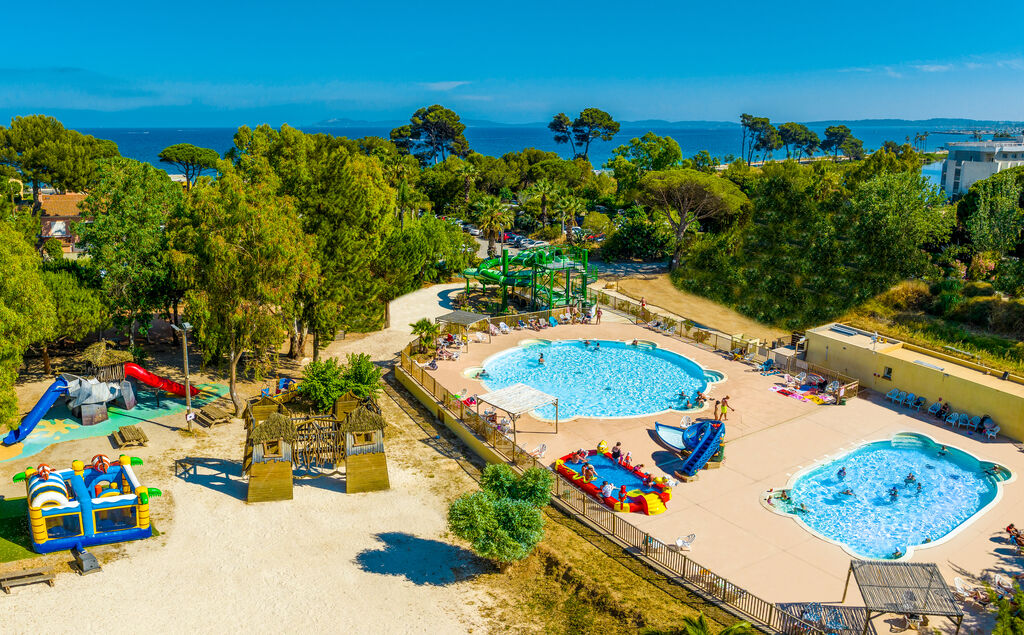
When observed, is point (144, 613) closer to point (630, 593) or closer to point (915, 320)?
point (630, 593)

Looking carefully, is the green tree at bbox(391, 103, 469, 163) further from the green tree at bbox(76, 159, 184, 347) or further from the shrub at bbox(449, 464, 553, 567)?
the shrub at bbox(449, 464, 553, 567)

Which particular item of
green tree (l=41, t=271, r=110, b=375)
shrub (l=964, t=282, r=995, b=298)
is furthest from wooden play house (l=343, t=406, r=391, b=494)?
shrub (l=964, t=282, r=995, b=298)

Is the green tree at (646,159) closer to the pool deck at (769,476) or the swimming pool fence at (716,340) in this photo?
the swimming pool fence at (716,340)

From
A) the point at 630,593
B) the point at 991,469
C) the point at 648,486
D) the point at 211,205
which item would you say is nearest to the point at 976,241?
the point at 991,469

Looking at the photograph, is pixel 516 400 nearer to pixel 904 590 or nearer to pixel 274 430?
pixel 274 430

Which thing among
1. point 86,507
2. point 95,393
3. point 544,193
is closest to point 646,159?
point 544,193

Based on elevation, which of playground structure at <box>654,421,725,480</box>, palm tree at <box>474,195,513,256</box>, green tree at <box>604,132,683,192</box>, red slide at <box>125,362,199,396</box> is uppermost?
green tree at <box>604,132,683,192</box>
